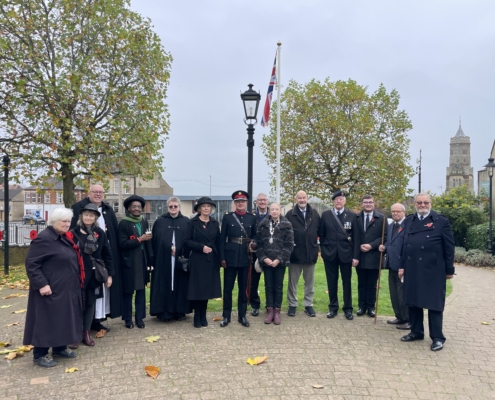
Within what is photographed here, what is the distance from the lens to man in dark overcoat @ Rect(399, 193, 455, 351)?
5844 millimetres

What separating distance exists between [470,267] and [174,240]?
47.5 ft

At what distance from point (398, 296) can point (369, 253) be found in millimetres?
817

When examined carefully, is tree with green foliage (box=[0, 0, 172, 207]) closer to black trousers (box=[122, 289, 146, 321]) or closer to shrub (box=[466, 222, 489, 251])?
black trousers (box=[122, 289, 146, 321])

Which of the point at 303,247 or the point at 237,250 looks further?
the point at 303,247

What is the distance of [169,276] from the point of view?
673 cm

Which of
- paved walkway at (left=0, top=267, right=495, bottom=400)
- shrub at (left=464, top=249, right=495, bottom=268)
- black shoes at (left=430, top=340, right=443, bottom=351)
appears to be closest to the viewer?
paved walkway at (left=0, top=267, right=495, bottom=400)

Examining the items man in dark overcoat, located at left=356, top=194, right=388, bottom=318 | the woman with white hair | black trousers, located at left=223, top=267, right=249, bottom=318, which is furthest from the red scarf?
man in dark overcoat, located at left=356, top=194, right=388, bottom=318

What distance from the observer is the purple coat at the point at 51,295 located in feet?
15.9

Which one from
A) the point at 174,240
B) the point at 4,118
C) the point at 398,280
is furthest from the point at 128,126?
the point at 398,280

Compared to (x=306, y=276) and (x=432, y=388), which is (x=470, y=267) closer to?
(x=306, y=276)

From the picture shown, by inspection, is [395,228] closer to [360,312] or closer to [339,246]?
[339,246]

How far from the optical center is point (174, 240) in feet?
22.3

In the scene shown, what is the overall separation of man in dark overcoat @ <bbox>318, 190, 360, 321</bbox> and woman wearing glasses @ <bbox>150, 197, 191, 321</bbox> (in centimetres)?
246

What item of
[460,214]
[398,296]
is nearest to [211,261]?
[398,296]
